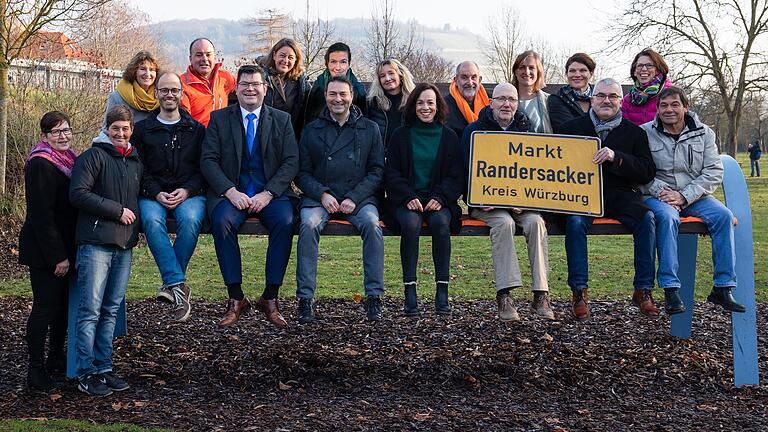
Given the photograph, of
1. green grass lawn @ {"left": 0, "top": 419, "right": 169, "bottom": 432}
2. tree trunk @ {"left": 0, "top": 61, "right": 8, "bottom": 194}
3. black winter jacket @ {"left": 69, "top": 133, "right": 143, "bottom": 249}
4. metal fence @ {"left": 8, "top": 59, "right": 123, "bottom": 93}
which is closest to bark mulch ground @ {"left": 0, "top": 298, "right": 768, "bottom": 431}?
green grass lawn @ {"left": 0, "top": 419, "right": 169, "bottom": 432}

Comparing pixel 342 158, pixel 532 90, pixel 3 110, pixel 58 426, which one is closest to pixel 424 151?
pixel 342 158

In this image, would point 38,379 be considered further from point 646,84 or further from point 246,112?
point 646,84

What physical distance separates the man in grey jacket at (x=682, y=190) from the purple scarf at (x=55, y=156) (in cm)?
418

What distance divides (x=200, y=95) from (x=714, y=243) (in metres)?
4.16

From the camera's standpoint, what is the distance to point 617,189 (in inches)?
245

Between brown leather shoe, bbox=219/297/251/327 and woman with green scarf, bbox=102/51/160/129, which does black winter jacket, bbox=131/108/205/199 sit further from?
brown leather shoe, bbox=219/297/251/327

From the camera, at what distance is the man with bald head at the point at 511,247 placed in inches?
235

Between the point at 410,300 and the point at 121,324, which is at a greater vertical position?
the point at 410,300

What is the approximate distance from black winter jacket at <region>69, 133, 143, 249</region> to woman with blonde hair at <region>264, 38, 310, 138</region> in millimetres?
1628

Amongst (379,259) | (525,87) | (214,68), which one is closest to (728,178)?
(525,87)

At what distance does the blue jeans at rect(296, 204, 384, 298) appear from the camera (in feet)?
19.4

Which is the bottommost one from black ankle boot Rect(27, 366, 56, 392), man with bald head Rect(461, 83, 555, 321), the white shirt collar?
black ankle boot Rect(27, 366, 56, 392)

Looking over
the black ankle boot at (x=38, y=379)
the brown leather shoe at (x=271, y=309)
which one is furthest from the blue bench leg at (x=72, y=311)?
the brown leather shoe at (x=271, y=309)

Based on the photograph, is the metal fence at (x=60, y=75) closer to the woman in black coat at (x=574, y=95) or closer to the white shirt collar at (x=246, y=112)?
the white shirt collar at (x=246, y=112)
